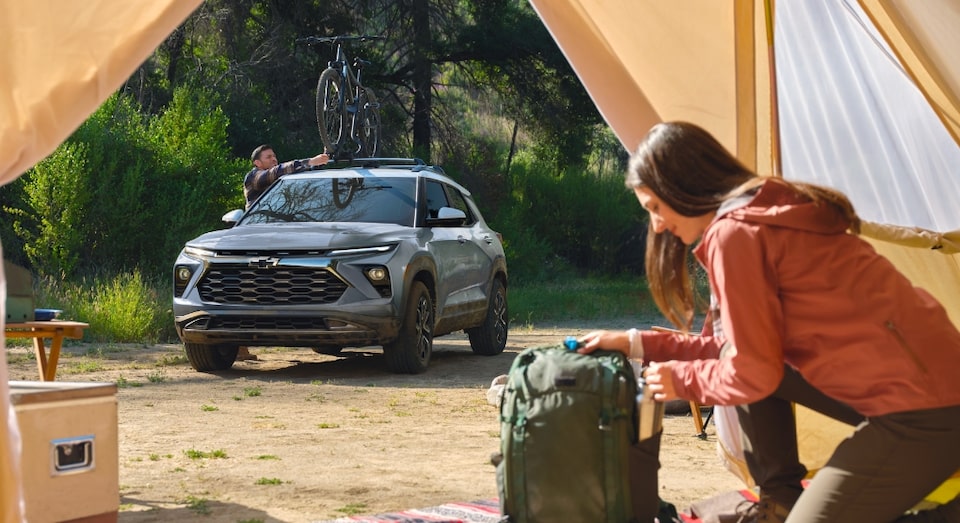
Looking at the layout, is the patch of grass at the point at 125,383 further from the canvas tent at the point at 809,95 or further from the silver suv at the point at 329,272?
the canvas tent at the point at 809,95

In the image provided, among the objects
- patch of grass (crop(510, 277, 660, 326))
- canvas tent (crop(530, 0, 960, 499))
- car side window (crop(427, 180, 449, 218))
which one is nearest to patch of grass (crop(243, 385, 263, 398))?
car side window (crop(427, 180, 449, 218))

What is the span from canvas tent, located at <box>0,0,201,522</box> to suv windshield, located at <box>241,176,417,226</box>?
6935mm

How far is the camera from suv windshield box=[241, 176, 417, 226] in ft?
38.2

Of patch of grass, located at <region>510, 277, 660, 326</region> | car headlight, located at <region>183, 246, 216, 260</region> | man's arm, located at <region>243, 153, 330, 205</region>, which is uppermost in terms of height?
man's arm, located at <region>243, 153, 330, 205</region>

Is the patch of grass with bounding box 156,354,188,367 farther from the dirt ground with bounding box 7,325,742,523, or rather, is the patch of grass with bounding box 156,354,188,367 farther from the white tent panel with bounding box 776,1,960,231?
the white tent panel with bounding box 776,1,960,231

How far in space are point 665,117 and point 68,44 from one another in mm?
3045

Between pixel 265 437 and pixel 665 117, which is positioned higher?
pixel 665 117

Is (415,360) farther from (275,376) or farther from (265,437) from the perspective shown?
(265,437)

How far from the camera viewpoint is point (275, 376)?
11.6 m

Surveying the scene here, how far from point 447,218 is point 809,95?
4.98 metres

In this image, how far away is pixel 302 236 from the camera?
1092 cm

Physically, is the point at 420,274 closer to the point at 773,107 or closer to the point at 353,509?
the point at 773,107

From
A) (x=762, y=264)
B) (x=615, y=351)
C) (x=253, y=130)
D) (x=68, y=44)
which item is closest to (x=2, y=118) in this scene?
(x=68, y=44)

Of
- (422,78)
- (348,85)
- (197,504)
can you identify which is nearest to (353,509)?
(197,504)
